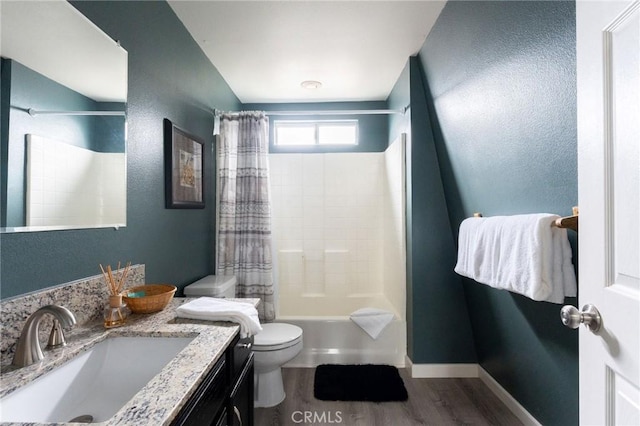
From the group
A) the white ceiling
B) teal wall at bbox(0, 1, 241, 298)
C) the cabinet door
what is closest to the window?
the white ceiling

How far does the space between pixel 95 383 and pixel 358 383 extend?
1.73 metres

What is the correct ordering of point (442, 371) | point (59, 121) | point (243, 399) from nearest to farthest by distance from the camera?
point (59, 121)
point (243, 399)
point (442, 371)

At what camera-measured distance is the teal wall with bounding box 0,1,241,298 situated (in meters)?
1.02

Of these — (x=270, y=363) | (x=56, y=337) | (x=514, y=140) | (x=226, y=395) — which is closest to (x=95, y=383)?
(x=56, y=337)

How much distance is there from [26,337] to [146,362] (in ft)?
1.15

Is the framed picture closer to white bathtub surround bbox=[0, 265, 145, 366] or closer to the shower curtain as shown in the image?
the shower curtain

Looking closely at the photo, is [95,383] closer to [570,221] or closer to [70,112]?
[70,112]

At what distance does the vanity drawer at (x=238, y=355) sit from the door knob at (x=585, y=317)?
1.05 m

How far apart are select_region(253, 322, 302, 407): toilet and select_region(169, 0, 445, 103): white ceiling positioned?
6.85ft

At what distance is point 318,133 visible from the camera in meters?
3.64

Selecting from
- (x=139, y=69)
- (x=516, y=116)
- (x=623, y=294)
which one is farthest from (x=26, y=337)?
(x=516, y=116)

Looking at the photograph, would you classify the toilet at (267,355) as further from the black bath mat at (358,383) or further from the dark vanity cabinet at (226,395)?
the dark vanity cabinet at (226,395)

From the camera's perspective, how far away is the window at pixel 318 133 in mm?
3617

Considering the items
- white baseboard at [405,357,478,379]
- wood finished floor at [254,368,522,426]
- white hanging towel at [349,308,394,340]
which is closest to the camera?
wood finished floor at [254,368,522,426]
